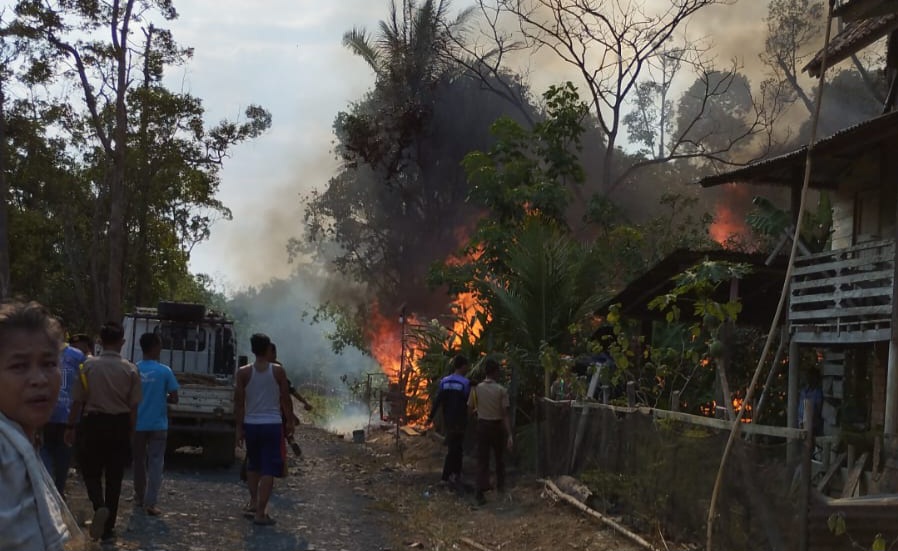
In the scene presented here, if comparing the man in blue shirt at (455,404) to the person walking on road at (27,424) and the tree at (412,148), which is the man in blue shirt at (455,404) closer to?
the person walking on road at (27,424)

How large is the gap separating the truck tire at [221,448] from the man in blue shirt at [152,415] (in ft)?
17.3

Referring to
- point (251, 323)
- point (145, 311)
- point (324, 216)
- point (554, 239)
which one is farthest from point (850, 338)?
point (251, 323)

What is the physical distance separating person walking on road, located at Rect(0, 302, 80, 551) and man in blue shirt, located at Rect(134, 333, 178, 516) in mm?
7601

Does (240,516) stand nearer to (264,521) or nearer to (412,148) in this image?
(264,521)

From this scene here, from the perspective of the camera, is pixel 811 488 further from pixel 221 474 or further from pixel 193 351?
pixel 193 351

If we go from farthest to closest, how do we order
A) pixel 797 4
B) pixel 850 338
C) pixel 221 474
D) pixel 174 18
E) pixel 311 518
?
1. pixel 797 4
2. pixel 174 18
3. pixel 221 474
4. pixel 850 338
5. pixel 311 518

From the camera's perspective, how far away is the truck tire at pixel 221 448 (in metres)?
15.7

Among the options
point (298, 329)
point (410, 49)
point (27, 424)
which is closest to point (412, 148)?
point (410, 49)

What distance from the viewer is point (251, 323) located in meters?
89.4

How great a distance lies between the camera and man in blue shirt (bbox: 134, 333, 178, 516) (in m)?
10.1

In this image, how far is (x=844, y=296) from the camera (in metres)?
13.7

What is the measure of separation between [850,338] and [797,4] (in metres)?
25.4

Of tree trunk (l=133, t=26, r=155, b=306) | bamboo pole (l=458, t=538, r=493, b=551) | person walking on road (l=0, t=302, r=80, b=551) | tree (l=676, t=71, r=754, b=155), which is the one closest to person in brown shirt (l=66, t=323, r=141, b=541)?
bamboo pole (l=458, t=538, r=493, b=551)

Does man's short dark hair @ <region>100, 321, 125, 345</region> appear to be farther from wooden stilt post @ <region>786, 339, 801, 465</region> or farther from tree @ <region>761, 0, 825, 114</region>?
tree @ <region>761, 0, 825, 114</region>
